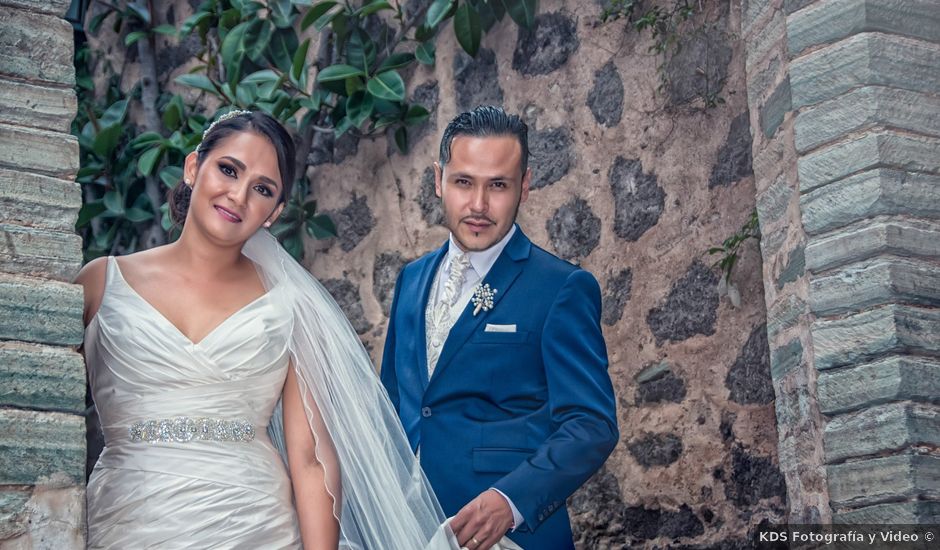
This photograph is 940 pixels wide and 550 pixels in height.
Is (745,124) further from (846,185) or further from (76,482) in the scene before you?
(76,482)

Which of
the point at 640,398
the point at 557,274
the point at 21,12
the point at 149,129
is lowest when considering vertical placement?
the point at 640,398

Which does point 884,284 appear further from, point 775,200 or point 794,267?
point 775,200

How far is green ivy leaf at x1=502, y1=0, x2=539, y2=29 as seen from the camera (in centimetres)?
424

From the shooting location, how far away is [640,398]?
383 centimetres

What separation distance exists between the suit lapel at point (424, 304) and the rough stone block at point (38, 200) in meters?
0.90

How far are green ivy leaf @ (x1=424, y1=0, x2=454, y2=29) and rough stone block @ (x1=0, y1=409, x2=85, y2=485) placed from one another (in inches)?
96.6

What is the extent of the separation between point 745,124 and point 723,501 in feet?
3.79

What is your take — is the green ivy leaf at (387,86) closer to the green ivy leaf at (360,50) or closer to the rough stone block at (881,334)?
the green ivy leaf at (360,50)

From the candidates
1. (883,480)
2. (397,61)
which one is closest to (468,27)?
(397,61)

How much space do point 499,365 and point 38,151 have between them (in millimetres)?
1106

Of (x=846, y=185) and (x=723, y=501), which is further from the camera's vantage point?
(x=723, y=501)

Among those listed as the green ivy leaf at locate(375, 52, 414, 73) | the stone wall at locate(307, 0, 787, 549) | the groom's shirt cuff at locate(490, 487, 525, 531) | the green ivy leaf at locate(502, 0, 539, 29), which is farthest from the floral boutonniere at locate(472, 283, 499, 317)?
the green ivy leaf at locate(375, 52, 414, 73)

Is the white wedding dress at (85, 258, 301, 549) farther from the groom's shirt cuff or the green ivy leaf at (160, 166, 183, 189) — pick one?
the green ivy leaf at (160, 166, 183, 189)

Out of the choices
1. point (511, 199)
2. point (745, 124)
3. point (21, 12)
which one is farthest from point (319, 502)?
point (745, 124)
